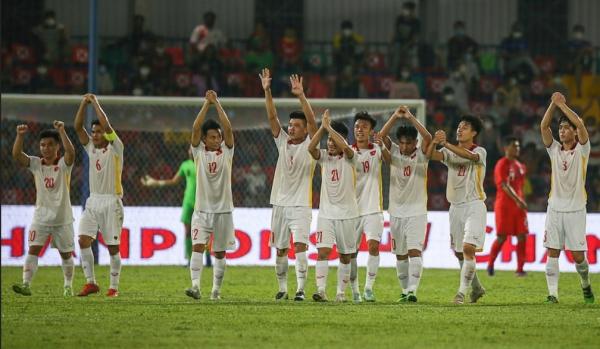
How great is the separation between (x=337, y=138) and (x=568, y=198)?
2.71 m

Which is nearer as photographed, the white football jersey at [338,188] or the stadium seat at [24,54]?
the white football jersey at [338,188]

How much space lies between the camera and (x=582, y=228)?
45.9 ft

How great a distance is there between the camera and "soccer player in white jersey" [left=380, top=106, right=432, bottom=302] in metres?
14.1

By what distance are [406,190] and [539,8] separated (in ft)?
49.0

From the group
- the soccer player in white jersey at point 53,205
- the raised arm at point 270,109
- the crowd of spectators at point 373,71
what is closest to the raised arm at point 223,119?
the raised arm at point 270,109

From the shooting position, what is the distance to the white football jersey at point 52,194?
15.1 metres

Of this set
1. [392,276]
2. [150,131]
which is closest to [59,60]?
[150,131]

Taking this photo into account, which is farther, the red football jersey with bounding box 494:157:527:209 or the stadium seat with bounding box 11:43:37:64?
the stadium seat with bounding box 11:43:37:64

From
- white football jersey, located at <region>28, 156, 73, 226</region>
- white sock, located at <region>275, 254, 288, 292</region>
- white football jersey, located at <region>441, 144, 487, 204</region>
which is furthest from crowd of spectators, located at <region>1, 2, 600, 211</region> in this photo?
white football jersey, located at <region>28, 156, 73, 226</region>

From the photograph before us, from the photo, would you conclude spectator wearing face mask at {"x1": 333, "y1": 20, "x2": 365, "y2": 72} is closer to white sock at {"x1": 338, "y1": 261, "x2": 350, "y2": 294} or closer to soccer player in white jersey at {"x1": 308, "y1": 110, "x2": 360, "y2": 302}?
soccer player in white jersey at {"x1": 308, "y1": 110, "x2": 360, "y2": 302}

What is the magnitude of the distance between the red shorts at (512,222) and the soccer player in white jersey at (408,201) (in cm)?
537

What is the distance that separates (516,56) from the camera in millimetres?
27766

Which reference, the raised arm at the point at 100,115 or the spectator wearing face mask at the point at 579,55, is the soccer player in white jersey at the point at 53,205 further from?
the spectator wearing face mask at the point at 579,55

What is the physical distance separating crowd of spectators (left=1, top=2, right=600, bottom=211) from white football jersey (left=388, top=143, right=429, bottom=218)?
10520mm
